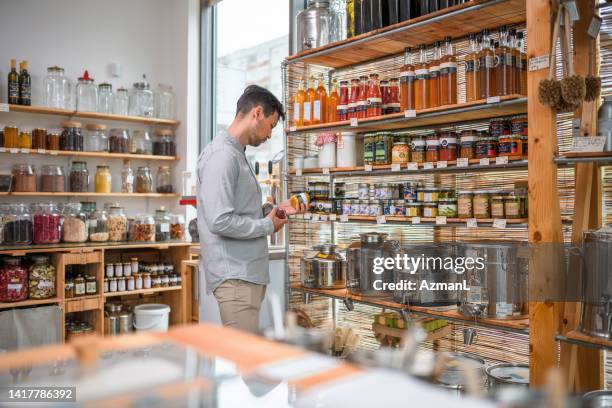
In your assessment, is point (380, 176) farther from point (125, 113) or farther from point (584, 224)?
point (125, 113)

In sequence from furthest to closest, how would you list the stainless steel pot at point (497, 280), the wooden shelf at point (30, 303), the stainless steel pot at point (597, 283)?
the wooden shelf at point (30, 303) → the stainless steel pot at point (497, 280) → the stainless steel pot at point (597, 283)

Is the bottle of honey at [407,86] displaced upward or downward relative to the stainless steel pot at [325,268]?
upward

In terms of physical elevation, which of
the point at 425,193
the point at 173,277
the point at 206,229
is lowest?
the point at 173,277

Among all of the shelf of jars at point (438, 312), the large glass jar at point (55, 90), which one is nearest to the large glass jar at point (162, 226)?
the large glass jar at point (55, 90)

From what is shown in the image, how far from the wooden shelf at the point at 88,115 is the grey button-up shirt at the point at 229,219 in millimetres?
2745

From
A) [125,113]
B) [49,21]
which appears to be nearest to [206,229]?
[125,113]

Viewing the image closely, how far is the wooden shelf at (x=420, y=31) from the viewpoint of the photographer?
2.43 meters

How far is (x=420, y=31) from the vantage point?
108 inches

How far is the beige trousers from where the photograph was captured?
92.5 inches

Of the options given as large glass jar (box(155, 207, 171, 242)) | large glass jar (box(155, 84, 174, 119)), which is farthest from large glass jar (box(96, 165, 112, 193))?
large glass jar (box(155, 84, 174, 119))

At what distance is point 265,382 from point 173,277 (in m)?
4.04

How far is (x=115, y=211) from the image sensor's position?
4734mm

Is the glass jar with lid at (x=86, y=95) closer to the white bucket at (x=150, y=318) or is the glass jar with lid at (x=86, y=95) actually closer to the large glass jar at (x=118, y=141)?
the large glass jar at (x=118, y=141)

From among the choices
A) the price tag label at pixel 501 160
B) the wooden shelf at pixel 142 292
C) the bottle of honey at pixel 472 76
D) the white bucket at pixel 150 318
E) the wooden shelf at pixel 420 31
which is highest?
the wooden shelf at pixel 420 31
